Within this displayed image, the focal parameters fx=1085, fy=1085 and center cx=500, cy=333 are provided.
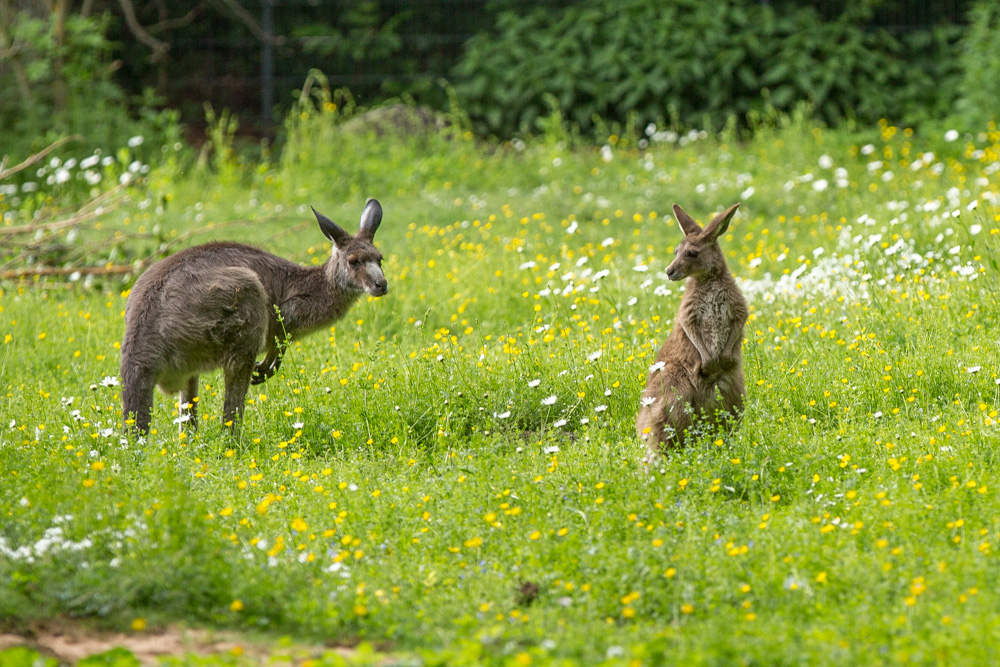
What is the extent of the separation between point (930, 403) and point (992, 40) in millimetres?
10655

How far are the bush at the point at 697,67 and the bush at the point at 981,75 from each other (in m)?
1.34

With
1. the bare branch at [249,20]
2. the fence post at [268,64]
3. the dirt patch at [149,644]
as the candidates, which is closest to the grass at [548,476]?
the dirt patch at [149,644]

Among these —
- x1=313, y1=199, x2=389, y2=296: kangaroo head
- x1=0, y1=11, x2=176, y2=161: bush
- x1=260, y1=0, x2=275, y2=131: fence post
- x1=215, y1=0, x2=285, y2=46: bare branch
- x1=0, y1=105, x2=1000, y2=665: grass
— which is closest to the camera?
x1=0, y1=105, x2=1000, y2=665: grass

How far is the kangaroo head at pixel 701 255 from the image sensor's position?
5.52 m

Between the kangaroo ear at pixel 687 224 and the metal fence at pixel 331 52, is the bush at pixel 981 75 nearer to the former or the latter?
the metal fence at pixel 331 52

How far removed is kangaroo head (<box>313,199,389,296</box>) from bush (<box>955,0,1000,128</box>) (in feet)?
33.4

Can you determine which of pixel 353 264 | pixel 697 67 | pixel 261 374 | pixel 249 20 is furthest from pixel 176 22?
pixel 261 374

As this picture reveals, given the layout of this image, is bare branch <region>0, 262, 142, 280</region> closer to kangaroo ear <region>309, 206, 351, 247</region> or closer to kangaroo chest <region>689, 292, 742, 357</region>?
kangaroo ear <region>309, 206, 351, 247</region>

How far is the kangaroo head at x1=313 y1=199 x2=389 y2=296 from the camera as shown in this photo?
21.8 ft

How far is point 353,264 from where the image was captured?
673 centimetres

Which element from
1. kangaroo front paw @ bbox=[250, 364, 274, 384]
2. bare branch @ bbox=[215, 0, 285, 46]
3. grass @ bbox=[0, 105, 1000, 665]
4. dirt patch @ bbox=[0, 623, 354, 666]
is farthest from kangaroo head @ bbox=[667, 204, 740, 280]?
bare branch @ bbox=[215, 0, 285, 46]

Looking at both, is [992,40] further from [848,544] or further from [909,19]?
[848,544]

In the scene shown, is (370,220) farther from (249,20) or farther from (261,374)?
(249,20)

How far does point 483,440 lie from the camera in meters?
5.73
